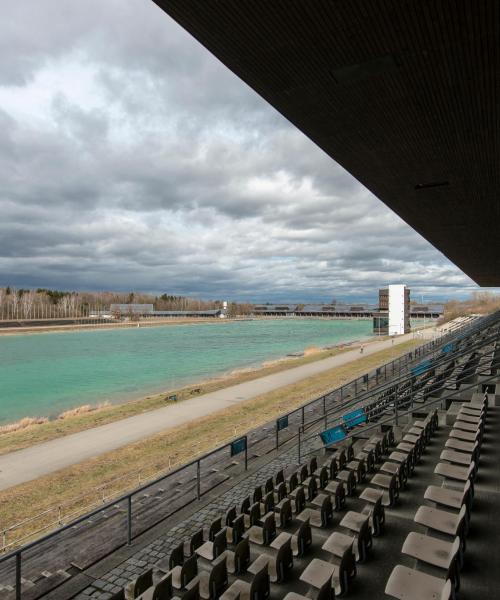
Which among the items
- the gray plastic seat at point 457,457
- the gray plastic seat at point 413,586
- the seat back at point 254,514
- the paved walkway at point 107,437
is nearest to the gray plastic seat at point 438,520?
the gray plastic seat at point 413,586

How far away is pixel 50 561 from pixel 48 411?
2358 cm

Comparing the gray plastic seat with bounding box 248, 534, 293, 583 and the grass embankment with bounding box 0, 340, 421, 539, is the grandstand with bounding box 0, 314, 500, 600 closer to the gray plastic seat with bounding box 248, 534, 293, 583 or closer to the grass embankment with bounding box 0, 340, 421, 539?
the gray plastic seat with bounding box 248, 534, 293, 583

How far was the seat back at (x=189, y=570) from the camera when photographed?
5926mm

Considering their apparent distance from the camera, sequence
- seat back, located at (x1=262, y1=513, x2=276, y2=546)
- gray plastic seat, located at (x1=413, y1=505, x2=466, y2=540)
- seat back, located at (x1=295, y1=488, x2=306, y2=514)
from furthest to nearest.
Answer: seat back, located at (x1=295, y1=488, x2=306, y2=514), seat back, located at (x1=262, y1=513, x2=276, y2=546), gray plastic seat, located at (x1=413, y1=505, x2=466, y2=540)

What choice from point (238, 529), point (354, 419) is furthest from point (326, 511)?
point (354, 419)

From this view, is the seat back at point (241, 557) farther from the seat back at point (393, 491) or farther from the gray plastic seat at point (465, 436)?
the gray plastic seat at point (465, 436)

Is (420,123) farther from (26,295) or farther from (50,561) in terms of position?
(26,295)

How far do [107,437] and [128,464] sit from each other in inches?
177

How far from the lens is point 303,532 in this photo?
20.8 ft

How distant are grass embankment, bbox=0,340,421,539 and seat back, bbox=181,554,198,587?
5.73 m

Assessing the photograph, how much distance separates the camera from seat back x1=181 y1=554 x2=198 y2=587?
233 inches

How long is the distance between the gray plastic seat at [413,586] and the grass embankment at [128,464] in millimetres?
8723

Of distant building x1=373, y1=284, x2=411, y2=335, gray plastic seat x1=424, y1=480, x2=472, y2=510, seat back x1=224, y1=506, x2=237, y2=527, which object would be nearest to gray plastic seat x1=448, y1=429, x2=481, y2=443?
gray plastic seat x1=424, y1=480, x2=472, y2=510

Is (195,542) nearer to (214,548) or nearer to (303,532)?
(214,548)
